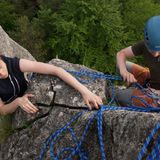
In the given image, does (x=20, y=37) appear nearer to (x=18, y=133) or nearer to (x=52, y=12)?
(x=52, y=12)

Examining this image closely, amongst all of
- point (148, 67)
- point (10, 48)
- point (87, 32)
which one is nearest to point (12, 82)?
point (148, 67)

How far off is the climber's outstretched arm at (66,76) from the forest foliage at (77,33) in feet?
23.3

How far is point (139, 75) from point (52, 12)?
836 cm

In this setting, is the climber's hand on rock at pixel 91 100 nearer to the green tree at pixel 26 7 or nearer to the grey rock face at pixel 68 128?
the grey rock face at pixel 68 128

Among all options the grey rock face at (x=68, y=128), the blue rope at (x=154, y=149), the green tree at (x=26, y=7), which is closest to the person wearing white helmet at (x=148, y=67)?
the grey rock face at (x=68, y=128)

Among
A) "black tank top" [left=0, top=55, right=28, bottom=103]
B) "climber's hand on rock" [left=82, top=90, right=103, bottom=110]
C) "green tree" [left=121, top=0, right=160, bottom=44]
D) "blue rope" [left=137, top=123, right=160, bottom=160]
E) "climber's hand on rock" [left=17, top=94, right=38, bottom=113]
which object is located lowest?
"green tree" [left=121, top=0, right=160, bottom=44]

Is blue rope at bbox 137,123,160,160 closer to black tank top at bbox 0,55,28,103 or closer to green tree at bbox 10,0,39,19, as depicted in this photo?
black tank top at bbox 0,55,28,103

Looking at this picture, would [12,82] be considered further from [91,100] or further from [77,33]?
[77,33]

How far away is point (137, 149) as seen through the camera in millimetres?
2641

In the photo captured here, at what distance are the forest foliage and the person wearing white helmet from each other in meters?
6.69

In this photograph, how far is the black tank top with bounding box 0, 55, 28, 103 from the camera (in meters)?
3.48

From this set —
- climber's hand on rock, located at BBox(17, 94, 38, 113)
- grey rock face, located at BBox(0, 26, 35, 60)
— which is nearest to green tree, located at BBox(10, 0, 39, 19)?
grey rock face, located at BBox(0, 26, 35, 60)

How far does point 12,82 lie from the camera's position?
3.50 metres

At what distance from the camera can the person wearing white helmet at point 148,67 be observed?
3.53 meters
